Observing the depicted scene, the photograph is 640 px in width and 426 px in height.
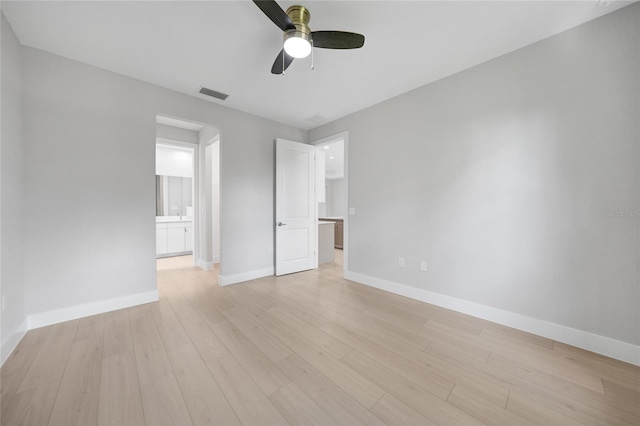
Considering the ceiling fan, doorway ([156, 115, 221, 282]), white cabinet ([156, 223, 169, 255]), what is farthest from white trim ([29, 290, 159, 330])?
the ceiling fan

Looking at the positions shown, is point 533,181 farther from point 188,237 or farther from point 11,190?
point 188,237

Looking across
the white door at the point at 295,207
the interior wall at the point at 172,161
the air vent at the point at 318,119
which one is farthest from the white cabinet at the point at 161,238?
the air vent at the point at 318,119

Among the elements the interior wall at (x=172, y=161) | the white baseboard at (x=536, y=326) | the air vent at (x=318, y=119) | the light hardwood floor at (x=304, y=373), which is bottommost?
the light hardwood floor at (x=304, y=373)

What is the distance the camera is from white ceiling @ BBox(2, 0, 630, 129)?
177cm

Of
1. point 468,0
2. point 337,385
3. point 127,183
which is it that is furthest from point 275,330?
point 468,0

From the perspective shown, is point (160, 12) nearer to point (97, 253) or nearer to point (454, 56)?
point (97, 253)

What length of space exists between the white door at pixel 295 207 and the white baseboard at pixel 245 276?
191 mm

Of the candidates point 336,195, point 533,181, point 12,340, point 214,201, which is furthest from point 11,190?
point 336,195

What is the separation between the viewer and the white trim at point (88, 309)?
7.33ft

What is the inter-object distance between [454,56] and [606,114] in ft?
4.27

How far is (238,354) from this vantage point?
1.83m

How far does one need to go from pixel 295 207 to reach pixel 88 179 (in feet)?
8.65

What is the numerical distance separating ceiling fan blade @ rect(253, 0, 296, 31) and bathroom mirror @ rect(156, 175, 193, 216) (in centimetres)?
536

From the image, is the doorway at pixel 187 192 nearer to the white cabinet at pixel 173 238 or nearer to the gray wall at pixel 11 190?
the white cabinet at pixel 173 238
